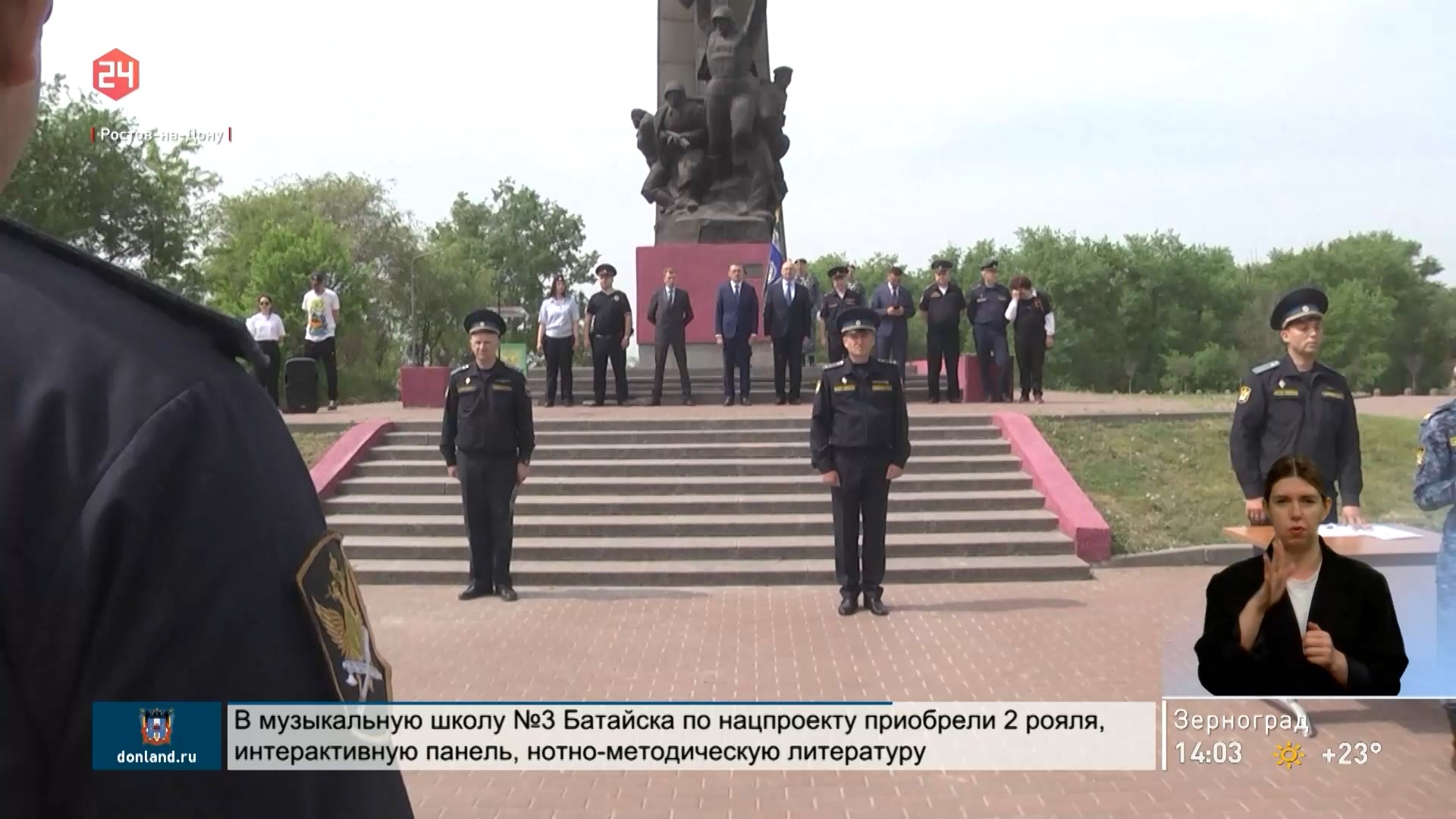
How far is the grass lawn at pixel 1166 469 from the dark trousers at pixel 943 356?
2920 mm

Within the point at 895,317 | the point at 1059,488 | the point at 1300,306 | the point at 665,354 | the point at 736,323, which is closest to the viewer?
the point at 1300,306

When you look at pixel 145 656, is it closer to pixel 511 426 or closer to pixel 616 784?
pixel 616 784

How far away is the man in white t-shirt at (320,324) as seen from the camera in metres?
15.6

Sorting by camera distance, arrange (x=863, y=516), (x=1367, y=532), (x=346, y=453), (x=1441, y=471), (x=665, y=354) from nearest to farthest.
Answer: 1. (x=1367, y=532)
2. (x=1441, y=471)
3. (x=863, y=516)
4. (x=346, y=453)
5. (x=665, y=354)

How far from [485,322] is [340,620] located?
8.13m

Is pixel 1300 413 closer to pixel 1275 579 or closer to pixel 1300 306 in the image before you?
pixel 1300 306

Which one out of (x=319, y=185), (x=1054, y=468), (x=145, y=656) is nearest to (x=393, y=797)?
(x=145, y=656)

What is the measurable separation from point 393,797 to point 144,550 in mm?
263

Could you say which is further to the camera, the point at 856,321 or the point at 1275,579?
the point at 856,321

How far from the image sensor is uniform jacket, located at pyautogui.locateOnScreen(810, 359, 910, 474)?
799cm

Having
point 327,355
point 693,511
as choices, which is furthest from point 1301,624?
point 327,355

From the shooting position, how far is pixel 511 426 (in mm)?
8750

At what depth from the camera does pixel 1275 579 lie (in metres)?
3.36

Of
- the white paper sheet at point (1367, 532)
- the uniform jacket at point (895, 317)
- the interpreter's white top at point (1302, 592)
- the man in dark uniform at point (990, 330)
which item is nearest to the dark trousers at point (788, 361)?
the uniform jacket at point (895, 317)
